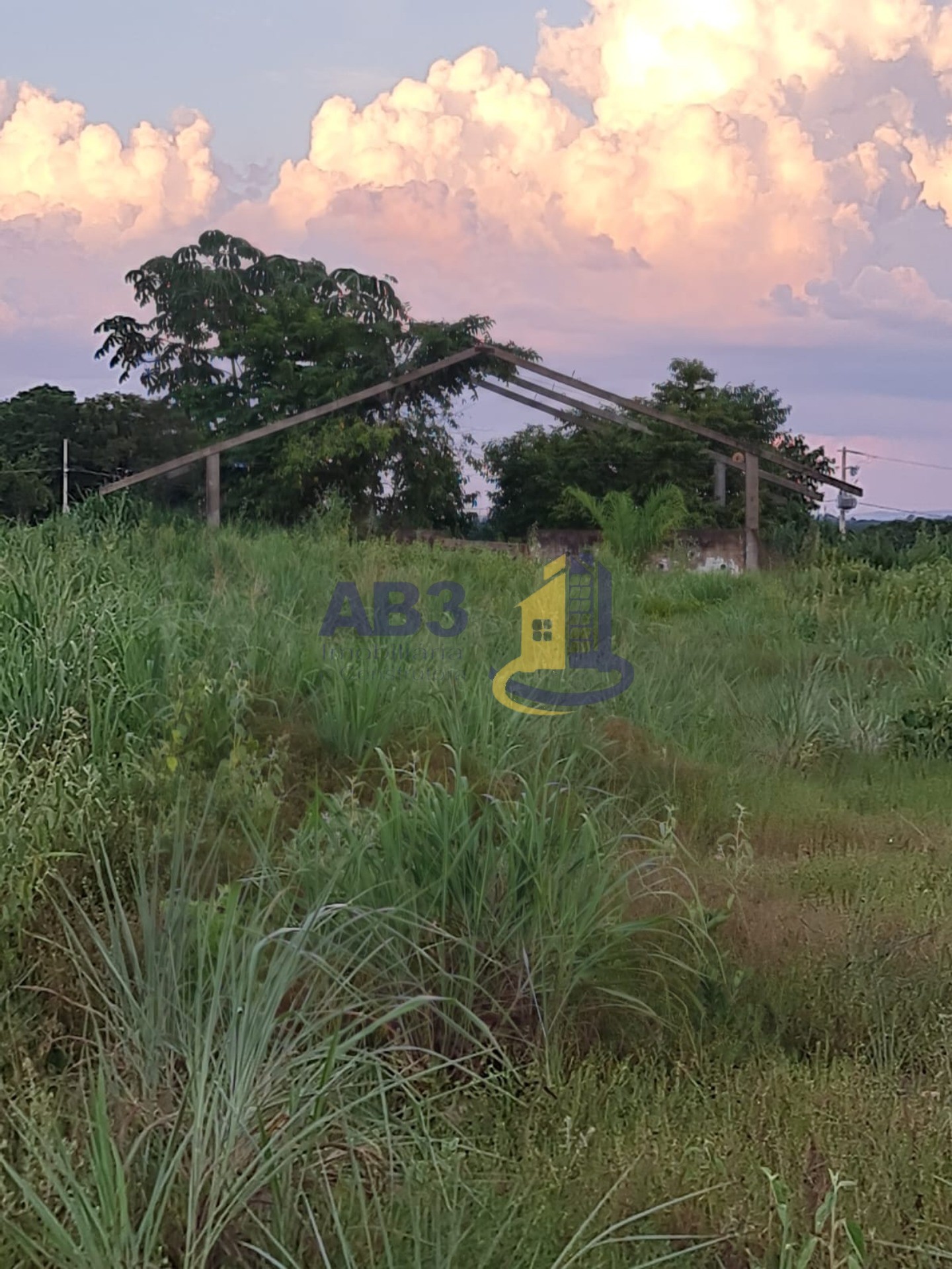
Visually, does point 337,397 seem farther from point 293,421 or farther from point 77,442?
point 77,442

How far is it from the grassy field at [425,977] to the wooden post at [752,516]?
369 inches

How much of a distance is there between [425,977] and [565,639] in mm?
4970

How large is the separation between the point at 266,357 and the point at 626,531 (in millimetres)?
8312

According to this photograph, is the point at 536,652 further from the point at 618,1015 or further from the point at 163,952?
the point at 163,952

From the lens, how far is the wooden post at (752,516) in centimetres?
1497

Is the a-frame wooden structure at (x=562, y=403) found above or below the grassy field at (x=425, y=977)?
above

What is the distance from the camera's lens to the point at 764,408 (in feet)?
91.6

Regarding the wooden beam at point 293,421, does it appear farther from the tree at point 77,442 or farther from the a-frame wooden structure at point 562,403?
the tree at point 77,442

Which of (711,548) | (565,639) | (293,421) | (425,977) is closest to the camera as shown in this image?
(425,977)

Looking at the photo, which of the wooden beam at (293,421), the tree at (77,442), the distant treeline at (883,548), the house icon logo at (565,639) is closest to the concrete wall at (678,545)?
the distant treeline at (883,548)

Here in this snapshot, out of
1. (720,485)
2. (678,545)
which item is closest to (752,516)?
(678,545)

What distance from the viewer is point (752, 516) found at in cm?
1527

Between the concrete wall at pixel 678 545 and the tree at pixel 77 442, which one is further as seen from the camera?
the tree at pixel 77 442

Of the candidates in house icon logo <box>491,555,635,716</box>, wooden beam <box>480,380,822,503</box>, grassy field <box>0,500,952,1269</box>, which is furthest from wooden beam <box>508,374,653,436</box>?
grassy field <box>0,500,952,1269</box>
